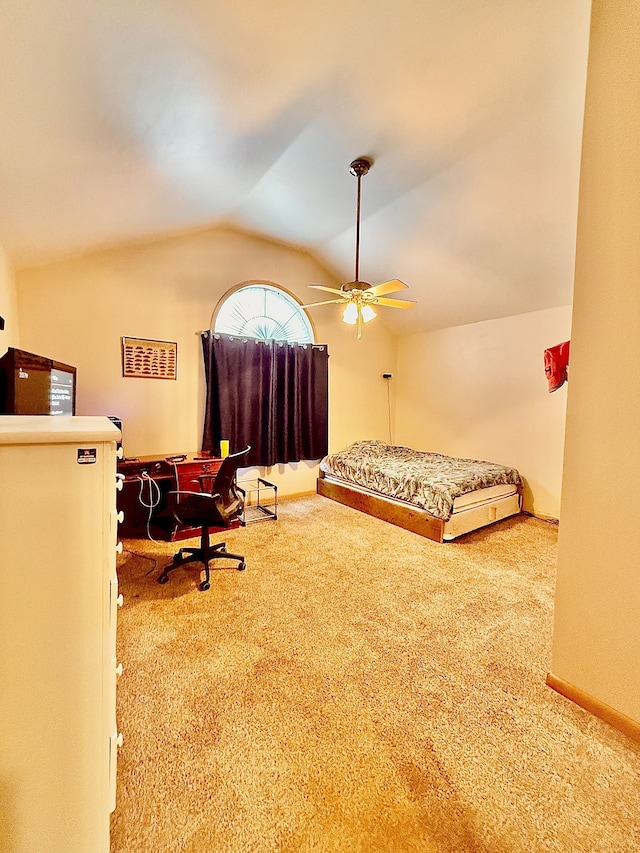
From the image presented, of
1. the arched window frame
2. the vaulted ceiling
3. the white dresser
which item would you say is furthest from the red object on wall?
the arched window frame

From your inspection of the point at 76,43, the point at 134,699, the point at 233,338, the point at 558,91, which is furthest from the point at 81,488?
the point at 233,338

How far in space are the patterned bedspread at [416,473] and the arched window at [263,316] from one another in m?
1.78

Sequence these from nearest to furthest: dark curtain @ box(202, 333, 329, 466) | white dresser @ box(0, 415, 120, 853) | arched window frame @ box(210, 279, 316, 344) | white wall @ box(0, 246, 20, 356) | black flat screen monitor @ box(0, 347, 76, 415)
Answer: white dresser @ box(0, 415, 120, 853) < black flat screen monitor @ box(0, 347, 76, 415) < white wall @ box(0, 246, 20, 356) < dark curtain @ box(202, 333, 329, 466) < arched window frame @ box(210, 279, 316, 344)

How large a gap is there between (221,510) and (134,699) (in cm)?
116

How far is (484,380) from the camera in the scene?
4.70m

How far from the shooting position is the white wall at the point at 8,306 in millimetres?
2441

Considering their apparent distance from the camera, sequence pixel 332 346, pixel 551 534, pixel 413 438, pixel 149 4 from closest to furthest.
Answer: pixel 149 4 → pixel 551 534 → pixel 332 346 → pixel 413 438

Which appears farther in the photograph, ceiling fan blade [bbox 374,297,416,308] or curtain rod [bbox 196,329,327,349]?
curtain rod [bbox 196,329,327,349]

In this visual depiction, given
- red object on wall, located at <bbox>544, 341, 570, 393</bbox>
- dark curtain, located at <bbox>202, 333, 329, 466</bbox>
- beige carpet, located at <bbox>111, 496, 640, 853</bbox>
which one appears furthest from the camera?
dark curtain, located at <bbox>202, 333, 329, 466</bbox>

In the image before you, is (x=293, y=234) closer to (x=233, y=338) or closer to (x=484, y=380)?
(x=233, y=338)

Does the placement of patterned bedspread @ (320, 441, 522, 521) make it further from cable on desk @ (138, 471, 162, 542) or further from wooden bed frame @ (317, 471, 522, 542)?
cable on desk @ (138, 471, 162, 542)

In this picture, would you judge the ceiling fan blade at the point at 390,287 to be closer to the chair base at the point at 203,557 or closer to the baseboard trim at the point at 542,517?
the chair base at the point at 203,557

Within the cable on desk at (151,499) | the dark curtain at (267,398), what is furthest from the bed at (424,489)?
the cable on desk at (151,499)

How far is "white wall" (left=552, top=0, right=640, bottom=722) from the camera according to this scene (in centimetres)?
142
